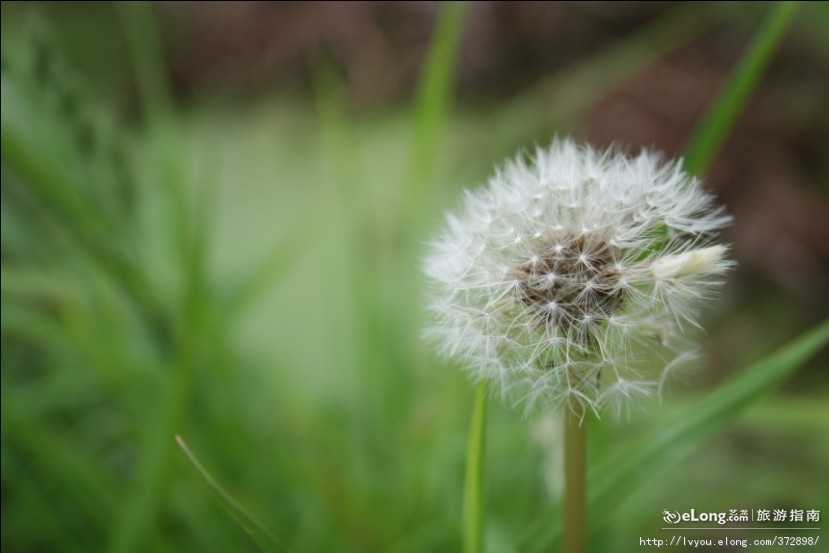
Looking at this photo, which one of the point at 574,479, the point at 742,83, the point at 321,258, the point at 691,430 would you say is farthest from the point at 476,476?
the point at 321,258

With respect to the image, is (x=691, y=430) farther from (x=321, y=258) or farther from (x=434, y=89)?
(x=321, y=258)

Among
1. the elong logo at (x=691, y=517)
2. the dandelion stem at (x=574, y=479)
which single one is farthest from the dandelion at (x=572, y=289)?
the elong logo at (x=691, y=517)

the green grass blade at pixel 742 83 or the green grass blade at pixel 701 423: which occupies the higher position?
the green grass blade at pixel 742 83

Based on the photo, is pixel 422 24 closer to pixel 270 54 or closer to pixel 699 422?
pixel 270 54

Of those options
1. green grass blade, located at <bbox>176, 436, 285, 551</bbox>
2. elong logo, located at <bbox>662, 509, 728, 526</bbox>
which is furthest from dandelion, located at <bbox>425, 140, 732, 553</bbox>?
elong logo, located at <bbox>662, 509, 728, 526</bbox>

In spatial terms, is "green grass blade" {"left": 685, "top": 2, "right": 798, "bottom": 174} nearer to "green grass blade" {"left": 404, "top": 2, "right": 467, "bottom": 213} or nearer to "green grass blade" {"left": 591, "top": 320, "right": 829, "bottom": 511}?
"green grass blade" {"left": 591, "top": 320, "right": 829, "bottom": 511}

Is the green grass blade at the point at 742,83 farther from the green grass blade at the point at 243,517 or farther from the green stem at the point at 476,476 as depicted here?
the green grass blade at the point at 243,517

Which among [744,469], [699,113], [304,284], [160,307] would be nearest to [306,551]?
[160,307]
